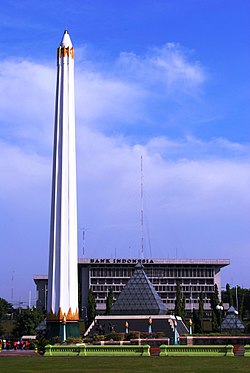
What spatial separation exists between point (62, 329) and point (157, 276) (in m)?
77.3

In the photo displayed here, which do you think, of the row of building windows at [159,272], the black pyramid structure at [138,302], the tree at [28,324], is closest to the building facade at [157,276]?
the row of building windows at [159,272]

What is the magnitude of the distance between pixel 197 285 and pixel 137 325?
64.8 meters

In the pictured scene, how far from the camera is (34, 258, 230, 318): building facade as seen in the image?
394 feet

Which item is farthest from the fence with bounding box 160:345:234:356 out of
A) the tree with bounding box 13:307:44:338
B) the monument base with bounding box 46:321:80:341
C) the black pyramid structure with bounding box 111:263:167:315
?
the tree with bounding box 13:307:44:338

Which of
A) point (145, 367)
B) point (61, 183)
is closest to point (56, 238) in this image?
point (61, 183)

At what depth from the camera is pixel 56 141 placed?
48.6 m

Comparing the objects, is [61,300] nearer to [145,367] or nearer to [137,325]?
[137,325]

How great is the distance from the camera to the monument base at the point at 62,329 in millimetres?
45281

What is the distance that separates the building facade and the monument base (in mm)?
73589

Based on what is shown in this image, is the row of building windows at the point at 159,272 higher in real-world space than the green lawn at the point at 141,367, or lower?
higher

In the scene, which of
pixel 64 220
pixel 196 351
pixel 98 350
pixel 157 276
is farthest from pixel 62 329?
pixel 157 276

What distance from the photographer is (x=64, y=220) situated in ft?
155

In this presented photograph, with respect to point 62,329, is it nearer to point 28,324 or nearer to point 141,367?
point 141,367

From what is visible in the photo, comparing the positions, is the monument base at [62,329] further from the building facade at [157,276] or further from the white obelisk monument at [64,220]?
the building facade at [157,276]
